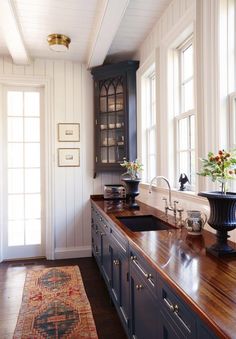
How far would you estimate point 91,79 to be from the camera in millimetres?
4012

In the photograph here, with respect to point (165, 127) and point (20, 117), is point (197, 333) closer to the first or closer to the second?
point (165, 127)

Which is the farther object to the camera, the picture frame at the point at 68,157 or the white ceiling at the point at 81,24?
the picture frame at the point at 68,157

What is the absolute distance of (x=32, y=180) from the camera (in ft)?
13.1

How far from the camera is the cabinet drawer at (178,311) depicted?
3.19ft

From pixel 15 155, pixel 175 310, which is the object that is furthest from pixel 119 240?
pixel 15 155

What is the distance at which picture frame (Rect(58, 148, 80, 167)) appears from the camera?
3924 mm

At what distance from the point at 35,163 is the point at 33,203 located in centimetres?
59

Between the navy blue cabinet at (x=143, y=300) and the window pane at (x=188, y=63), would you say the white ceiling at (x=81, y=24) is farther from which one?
the navy blue cabinet at (x=143, y=300)

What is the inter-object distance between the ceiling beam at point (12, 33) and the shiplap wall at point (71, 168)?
0.32 m

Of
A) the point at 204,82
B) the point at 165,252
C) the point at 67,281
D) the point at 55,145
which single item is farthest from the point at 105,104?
the point at 165,252

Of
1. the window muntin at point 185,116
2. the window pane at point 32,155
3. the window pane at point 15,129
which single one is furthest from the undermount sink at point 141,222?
the window pane at point 15,129

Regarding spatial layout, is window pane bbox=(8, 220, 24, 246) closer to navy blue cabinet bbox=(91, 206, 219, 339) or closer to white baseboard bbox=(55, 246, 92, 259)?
white baseboard bbox=(55, 246, 92, 259)

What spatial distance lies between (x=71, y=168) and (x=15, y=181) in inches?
32.5

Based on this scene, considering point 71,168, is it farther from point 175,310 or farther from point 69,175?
point 175,310
